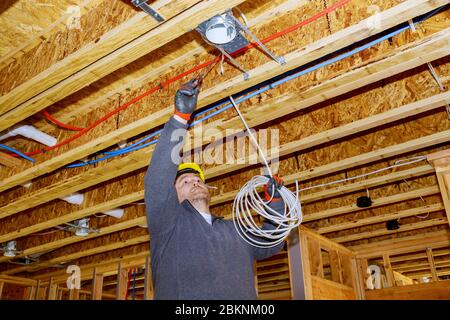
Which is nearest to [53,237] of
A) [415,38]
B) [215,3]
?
[215,3]

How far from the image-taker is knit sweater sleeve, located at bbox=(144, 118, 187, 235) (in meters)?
1.75

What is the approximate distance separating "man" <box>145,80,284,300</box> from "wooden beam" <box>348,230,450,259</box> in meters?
4.10

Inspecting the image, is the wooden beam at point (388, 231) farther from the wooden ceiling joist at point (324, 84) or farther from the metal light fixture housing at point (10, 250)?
the metal light fixture housing at point (10, 250)

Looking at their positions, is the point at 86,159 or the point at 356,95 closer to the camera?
the point at 356,95

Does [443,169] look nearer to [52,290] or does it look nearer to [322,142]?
[322,142]

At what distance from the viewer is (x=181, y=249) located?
1796 mm

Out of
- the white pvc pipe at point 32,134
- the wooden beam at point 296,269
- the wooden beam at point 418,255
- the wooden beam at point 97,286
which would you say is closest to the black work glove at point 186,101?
the white pvc pipe at point 32,134

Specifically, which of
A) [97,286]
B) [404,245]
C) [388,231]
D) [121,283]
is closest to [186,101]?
[388,231]

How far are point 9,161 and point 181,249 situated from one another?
7.34 ft

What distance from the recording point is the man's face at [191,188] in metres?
2.16
